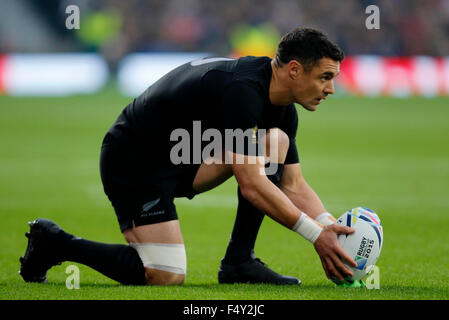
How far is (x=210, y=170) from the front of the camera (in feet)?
17.6

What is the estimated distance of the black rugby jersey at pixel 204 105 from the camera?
4781 mm

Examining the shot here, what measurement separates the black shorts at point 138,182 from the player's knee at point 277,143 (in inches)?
20.2

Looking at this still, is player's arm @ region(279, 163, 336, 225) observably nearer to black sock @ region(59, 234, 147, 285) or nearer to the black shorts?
the black shorts

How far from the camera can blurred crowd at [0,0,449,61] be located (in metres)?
28.3

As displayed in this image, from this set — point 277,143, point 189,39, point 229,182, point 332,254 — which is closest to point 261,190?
point 332,254

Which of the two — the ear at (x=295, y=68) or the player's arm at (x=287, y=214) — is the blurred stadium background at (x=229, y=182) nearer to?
the player's arm at (x=287, y=214)

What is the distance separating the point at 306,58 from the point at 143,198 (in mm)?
1398

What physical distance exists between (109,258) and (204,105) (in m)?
1.15

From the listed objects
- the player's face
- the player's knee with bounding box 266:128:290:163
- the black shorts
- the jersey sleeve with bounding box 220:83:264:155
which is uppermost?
the player's face

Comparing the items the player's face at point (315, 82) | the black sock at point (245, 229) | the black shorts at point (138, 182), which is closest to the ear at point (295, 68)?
the player's face at point (315, 82)

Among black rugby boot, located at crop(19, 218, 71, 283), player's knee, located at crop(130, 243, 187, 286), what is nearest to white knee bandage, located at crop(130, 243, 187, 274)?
player's knee, located at crop(130, 243, 187, 286)

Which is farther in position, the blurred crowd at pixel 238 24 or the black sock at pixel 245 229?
the blurred crowd at pixel 238 24

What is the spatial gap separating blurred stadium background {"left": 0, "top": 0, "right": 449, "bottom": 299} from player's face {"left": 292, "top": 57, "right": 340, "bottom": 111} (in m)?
1.17
